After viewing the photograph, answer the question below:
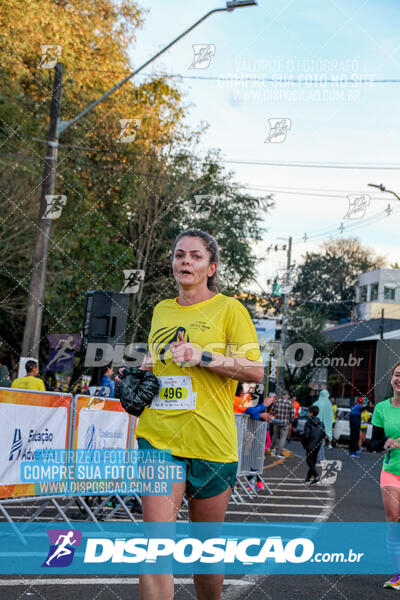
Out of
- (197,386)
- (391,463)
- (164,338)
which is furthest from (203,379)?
(391,463)

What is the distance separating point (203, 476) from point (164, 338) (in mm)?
685

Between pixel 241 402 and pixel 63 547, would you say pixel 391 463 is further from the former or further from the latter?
pixel 241 402

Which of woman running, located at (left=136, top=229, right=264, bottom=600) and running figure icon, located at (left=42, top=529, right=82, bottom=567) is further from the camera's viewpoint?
running figure icon, located at (left=42, top=529, right=82, bottom=567)

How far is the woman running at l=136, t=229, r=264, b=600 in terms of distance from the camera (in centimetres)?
356

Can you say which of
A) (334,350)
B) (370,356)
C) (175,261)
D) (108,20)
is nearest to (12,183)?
(108,20)

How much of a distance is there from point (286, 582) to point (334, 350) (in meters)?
51.1

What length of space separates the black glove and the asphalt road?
7.34ft

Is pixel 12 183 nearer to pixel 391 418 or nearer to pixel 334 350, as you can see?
pixel 391 418

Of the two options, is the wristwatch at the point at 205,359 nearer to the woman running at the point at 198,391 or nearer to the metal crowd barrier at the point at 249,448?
the woman running at the point at 198,391

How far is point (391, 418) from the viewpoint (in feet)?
21.9

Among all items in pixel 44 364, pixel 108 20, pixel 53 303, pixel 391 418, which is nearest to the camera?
pixel 391 418

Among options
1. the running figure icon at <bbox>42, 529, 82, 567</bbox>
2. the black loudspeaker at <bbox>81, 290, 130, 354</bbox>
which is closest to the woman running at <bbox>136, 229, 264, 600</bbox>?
the running figure icon at <bbox>42, 529, 82, 567</bbox>

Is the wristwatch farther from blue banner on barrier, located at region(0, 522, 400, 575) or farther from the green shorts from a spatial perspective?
blue banner on barrier, located at region(0, 522, 400, 575)

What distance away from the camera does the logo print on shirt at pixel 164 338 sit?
3775mm
